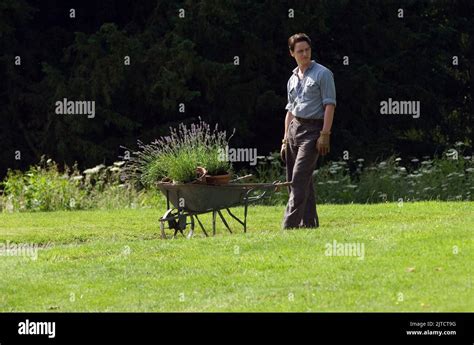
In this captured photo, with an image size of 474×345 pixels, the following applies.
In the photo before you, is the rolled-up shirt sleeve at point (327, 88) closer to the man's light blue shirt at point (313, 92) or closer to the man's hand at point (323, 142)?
the man's light blue shirt at point (313, 92)

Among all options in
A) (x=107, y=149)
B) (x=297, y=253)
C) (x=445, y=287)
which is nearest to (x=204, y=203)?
(x=297, y=253)

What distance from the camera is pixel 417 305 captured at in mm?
8695

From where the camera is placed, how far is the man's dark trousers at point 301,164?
506 inches

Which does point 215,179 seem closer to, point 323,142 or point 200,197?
point 200,197

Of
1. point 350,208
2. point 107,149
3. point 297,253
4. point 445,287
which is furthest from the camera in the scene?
point 107,149

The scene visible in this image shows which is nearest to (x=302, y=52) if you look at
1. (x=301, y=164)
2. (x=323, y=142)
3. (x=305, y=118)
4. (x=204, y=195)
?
(x=305, y=118)

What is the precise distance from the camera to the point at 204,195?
1302 cm

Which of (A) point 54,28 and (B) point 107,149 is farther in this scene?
(A) point 54,28

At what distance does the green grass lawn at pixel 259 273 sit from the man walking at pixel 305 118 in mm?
511

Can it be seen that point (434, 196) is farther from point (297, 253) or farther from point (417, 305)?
point (417, 305)

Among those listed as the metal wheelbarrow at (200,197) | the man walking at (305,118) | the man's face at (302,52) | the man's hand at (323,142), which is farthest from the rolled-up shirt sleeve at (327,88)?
the metal wheelbarrow at (200,197)

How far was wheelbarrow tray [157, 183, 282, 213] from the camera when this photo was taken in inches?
511

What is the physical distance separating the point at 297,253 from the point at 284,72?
18.3 m
